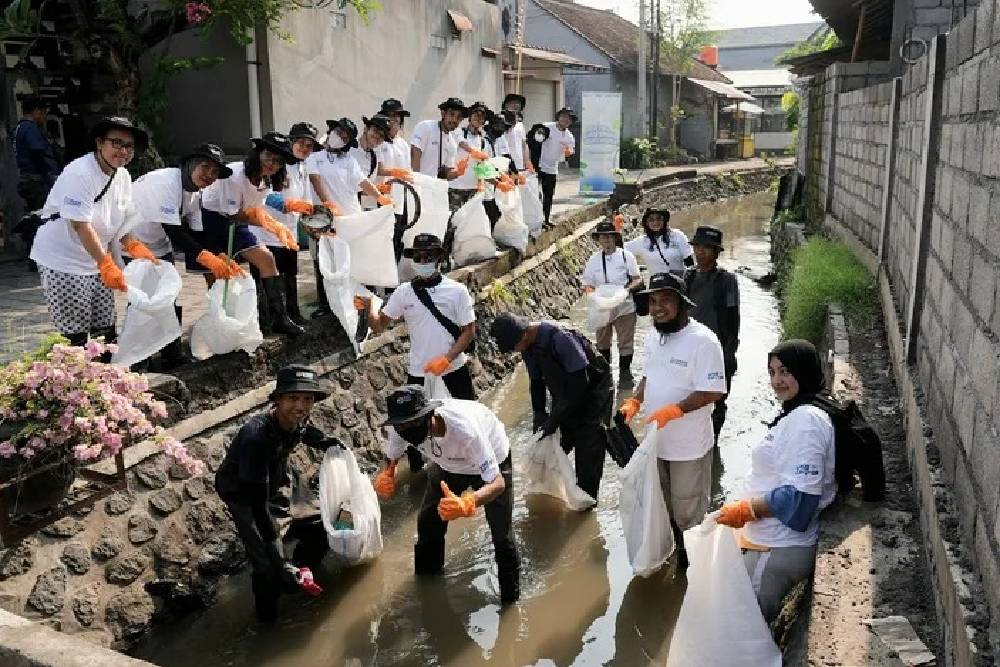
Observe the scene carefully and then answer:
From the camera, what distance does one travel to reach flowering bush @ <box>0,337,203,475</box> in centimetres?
437

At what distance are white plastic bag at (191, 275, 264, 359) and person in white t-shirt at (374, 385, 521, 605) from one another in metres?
1.52

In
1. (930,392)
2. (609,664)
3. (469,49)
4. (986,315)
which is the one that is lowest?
(609,664)

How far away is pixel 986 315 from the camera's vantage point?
347 cm

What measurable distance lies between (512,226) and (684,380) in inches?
251

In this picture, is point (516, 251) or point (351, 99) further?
point (351, 99)

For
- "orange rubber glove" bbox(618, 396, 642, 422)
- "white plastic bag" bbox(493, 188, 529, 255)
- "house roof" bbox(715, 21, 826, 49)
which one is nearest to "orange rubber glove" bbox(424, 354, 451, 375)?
"orange rubber glove" bbox(618, 396, 642, 422)

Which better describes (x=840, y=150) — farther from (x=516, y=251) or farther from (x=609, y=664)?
(x=609, y=664)

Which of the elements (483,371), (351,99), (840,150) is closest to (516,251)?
(483,371)

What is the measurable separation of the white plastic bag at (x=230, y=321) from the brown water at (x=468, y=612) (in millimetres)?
1654

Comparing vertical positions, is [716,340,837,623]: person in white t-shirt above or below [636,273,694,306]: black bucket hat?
below

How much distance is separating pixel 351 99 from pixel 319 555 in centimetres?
889

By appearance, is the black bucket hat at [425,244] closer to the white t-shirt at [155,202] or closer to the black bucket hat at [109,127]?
the white t-shirt at [155,202]

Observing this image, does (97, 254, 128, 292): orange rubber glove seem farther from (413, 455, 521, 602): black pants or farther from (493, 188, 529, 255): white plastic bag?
(493, 188, 529, 255): white plastic bag

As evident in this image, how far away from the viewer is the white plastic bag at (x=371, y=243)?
7.55m
